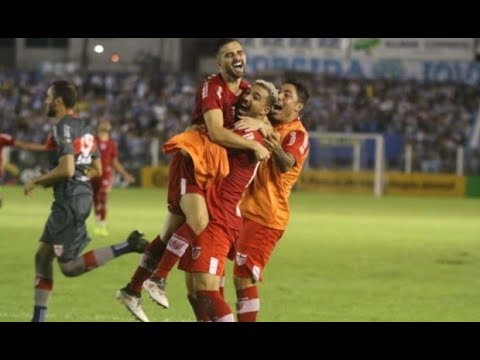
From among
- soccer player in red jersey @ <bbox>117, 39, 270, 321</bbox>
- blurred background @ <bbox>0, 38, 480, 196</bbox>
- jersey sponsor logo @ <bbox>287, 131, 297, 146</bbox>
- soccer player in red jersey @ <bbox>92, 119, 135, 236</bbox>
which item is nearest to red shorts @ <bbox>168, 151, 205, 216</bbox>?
soccer player in red jersey @ <bbox>117, 39, 270, 321</bbox>

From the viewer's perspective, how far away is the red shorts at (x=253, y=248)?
9.70m

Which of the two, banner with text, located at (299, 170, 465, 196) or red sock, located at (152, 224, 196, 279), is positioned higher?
red sock, located at (152, 224, 196, 279)

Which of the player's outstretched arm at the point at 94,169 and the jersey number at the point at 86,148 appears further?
the player's outstretched arm at the point at 94,169

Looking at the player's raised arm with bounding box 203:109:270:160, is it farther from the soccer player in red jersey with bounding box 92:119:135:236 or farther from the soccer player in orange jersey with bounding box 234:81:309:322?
the soccer player in red jersey with bounding box 92:119:135:236

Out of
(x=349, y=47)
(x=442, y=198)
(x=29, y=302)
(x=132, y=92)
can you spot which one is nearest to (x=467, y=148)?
(x=442, y=198)

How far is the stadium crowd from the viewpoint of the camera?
149ft

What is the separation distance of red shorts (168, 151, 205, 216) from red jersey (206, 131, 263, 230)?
0.12 meters

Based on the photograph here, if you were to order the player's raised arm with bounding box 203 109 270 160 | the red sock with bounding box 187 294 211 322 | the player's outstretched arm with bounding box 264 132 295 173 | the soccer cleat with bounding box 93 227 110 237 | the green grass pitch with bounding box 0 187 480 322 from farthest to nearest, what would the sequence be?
the soccer cleat with bounding box 93 227 110 237 < the green grass pitch with bounding box 0 187 480 322 < the player's outstretched arm with bounding box 264 132 295 173 < the red sock with bounding box 187 294 211 322 < the player's raised arm with bounding box 203 109 270 160

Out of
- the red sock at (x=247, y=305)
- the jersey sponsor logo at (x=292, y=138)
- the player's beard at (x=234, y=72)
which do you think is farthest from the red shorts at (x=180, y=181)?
the jersey sponsor logo at (x=292, y=138)

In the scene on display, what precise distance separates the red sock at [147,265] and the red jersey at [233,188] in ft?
4.38

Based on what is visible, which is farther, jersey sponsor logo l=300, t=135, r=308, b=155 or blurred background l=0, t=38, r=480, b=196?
blurred background l=0, t=38, r=480, b=196

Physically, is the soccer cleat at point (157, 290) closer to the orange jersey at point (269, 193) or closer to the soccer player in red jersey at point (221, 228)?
the soccer player in red jersey at point (221, 228)

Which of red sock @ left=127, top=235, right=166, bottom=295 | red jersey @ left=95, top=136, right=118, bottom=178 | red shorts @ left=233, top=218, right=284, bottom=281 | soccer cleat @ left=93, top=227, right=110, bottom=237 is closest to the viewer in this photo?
red shorts @ left=233, top=218, right=284, bottom=281
